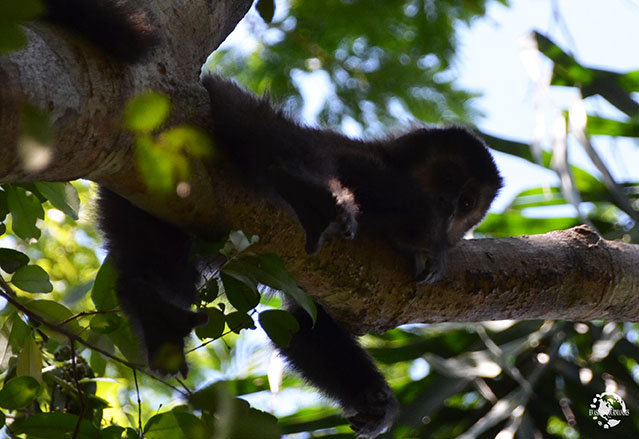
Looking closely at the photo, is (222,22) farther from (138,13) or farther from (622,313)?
(622,313)

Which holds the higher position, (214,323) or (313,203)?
(313,203)

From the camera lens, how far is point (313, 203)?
7.54 ft

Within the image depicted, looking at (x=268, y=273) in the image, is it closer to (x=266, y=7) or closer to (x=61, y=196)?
(x=61, y=196)

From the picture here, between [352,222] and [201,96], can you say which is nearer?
[201,96]

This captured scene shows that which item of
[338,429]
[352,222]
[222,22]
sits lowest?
[338,429]

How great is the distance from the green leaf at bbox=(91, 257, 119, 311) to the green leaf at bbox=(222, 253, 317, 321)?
0.55 meters

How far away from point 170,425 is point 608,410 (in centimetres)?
266

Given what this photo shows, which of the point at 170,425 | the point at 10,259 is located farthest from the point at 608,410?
the point at 10,259

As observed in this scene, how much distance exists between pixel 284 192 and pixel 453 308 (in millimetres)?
807

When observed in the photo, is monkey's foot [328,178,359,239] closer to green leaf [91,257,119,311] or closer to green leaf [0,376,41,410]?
green leaf [91,257,119,311]

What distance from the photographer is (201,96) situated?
6.80 ft

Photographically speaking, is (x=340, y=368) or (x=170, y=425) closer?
(x=170, y=425)

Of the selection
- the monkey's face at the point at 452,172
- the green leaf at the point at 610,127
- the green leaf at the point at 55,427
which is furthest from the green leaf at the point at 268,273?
the green leaf at the point at 610,127

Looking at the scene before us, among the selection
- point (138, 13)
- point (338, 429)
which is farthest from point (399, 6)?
point (138, 13)
